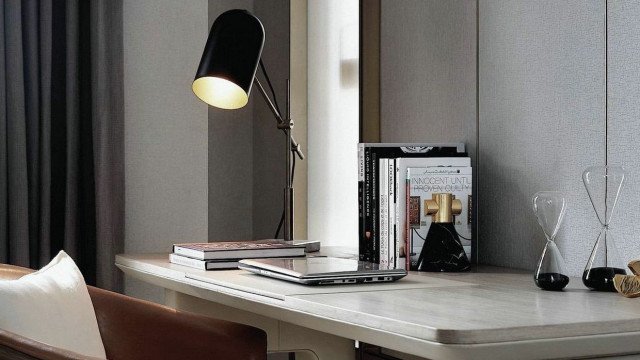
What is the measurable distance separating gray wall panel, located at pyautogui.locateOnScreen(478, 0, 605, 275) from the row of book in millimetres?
Answer: 124

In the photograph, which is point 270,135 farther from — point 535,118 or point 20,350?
point 20,350

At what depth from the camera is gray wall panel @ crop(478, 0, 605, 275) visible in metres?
1.86

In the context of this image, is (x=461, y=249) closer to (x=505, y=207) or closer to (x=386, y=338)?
(x=505, y=207)

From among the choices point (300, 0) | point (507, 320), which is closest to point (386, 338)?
point (507, 320)

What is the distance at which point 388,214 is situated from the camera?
201 centimetres

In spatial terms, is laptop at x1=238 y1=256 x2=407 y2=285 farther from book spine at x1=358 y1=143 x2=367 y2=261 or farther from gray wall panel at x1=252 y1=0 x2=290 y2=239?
gray wall panel at x1=252 y1=0 x2=290 y2=239

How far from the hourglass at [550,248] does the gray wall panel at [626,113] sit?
206 mm

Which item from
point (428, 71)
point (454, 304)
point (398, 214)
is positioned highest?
point (428, 71)

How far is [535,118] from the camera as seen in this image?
2014 mm

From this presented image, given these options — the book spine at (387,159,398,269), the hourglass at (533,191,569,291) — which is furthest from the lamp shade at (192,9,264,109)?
the hourglass at (533,191,569,291)

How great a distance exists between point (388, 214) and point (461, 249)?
0.60 ft

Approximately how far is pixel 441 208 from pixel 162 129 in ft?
4.19

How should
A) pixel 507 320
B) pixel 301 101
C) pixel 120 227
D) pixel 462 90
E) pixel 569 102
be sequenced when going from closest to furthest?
pixel 507 320, pixel 569 102, pixel 462 90, pixel 120 227, pixel 301 101

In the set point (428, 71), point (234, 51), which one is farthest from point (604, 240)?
point (234, 51)
